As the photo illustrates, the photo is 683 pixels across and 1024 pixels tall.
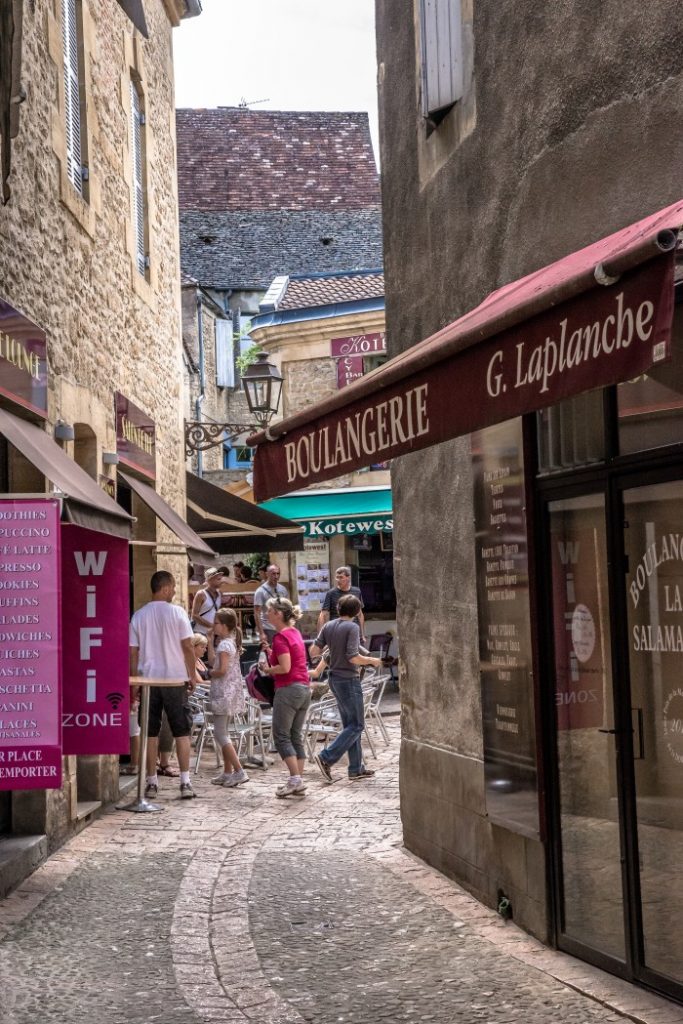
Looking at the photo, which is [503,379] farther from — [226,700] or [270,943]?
[226,700]

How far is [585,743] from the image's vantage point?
603cm

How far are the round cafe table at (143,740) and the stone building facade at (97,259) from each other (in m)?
0.29

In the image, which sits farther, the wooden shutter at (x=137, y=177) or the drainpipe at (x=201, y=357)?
the drainpipe at (x=201, y=357)

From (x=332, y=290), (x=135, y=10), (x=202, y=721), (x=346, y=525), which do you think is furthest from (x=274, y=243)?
(x=135, y=10)

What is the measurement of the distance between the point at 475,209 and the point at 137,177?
23.7 ft

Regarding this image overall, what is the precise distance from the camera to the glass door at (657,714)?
5.22 metres

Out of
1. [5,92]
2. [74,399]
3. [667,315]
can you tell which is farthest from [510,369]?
[74,399]

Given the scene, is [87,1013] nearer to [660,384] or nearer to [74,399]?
[660,384]

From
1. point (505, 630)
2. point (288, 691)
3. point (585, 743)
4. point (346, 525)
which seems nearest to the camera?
point (585, 743)

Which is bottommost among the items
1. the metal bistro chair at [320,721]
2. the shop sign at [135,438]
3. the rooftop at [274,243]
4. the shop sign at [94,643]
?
the metal bistro chair at [320,721]

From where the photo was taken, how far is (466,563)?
300 inches

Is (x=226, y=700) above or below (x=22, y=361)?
below

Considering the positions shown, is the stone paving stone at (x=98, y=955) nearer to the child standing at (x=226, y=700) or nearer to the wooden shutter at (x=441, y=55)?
the child standing at (x=226, y=700)

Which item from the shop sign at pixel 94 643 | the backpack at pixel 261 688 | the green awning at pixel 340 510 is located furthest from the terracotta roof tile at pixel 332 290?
the shop sign at pixel 94 643
